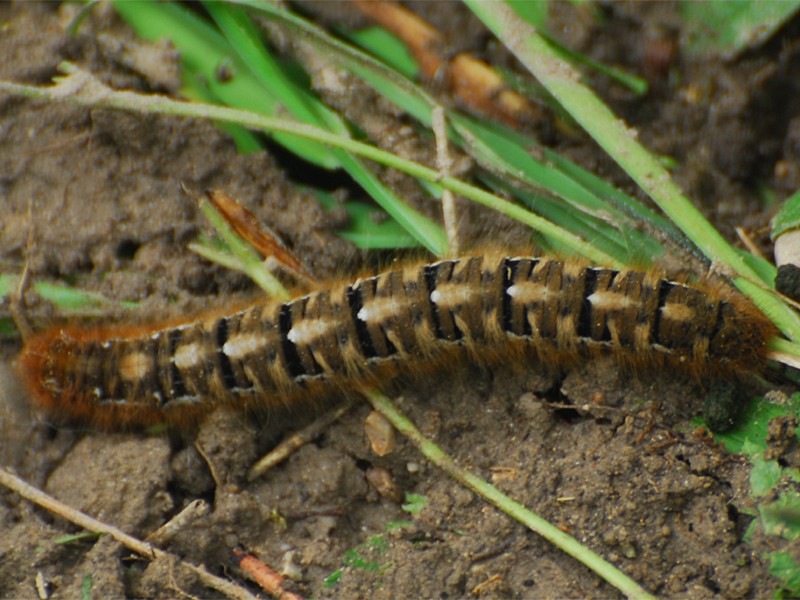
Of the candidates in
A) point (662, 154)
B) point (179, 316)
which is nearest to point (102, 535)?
point (179, 316)

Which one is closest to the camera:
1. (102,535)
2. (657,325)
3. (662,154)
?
(657,325)

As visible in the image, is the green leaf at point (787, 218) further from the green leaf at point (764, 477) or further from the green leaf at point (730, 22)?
the green leaf at point (764, 477)

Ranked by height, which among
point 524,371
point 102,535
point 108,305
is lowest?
point 102,535

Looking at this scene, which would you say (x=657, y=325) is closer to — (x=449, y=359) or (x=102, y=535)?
(x=449, y=359)

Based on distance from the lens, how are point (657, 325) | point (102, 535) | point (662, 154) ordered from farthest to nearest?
point (662, 154)
point (102, 535)
point (657, 325)

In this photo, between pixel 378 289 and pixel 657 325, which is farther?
pixel 378 289

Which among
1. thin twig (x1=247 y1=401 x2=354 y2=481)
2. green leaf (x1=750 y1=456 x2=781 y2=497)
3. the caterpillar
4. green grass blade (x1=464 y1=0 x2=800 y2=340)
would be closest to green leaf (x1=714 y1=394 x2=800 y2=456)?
green leaf (x1=750 y1=456 x2=781 y2=497)

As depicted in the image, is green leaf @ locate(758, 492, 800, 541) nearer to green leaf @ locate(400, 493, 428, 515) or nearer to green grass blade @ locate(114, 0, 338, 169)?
green leaf @ locate(400, 493, 428, 515)
